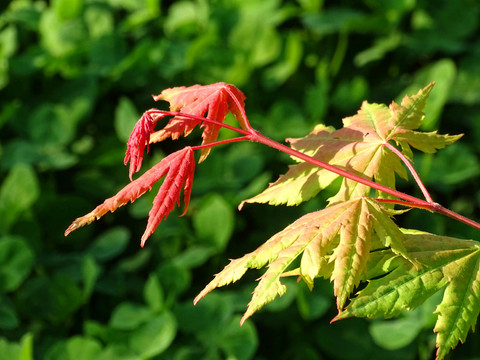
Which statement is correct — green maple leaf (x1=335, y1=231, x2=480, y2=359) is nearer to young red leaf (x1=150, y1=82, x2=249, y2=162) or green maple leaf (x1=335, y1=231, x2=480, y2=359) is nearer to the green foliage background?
young red leaf (x1=150, y1=82, x2=249, y2=162)

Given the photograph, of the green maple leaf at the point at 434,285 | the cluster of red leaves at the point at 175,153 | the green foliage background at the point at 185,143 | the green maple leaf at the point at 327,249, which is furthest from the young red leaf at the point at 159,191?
the green foliage background at the point at 185,143

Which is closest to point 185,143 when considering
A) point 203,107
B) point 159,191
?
point 203,107

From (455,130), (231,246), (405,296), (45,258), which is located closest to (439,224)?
(455,130)

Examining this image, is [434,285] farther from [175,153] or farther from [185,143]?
[185,143]

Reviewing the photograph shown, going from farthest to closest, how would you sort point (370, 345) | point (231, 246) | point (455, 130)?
point (455, 130)
point (231, 246)
point (370, 345)

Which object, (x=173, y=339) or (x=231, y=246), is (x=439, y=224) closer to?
(x=231, y=246)

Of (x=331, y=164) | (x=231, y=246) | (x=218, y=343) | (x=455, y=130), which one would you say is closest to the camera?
(x=331, y=164)
